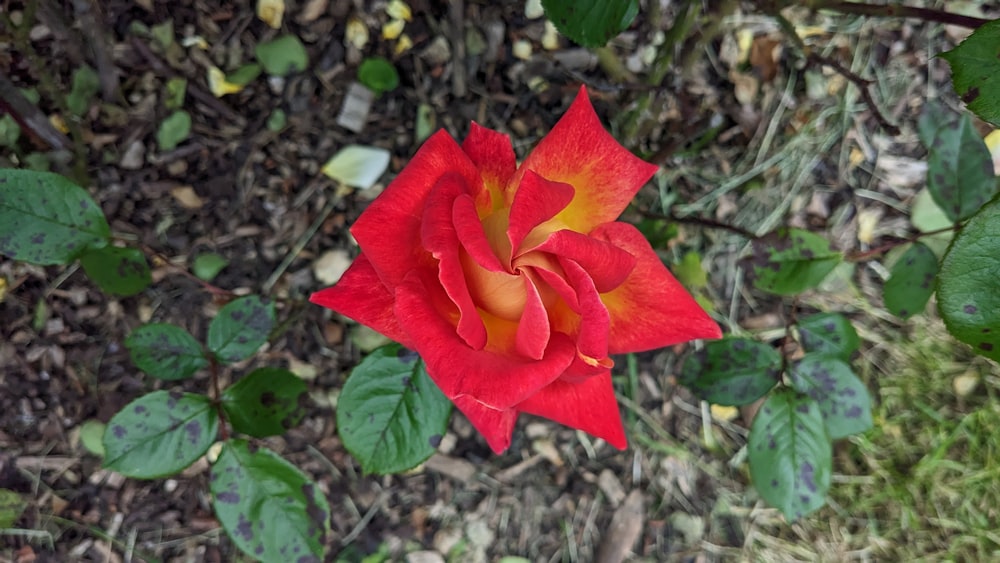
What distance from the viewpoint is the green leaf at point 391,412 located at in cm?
116

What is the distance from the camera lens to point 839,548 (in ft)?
7.28

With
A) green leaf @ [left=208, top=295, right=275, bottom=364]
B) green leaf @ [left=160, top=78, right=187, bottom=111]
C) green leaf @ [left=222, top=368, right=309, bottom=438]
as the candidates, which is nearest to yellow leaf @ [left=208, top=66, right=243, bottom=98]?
green leaf @ [left=160, top=78, right=187, bottom=111]

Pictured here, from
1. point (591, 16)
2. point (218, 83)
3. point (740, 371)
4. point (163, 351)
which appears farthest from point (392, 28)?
point (740, 371)

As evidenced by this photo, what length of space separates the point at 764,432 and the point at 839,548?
119 centimetres

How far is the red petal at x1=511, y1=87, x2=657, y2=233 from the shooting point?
38.7 inches

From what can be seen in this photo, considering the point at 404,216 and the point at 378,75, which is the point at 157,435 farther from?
the point at 378,75

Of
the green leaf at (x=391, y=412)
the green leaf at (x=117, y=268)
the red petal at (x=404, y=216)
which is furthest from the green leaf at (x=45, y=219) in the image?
the red petal at (x=404, y=216)

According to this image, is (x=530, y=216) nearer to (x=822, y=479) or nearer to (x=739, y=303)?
(x=822, y=479)

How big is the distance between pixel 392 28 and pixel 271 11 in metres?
0.31

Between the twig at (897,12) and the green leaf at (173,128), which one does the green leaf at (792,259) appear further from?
the green leaf at (173,128)

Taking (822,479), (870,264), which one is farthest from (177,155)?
(870,264)

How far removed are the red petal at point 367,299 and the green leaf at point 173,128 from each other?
3.59 ft

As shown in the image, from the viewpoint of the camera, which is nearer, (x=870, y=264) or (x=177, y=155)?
(x=177, y=155)

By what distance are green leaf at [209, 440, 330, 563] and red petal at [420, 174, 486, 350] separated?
1.88ft
